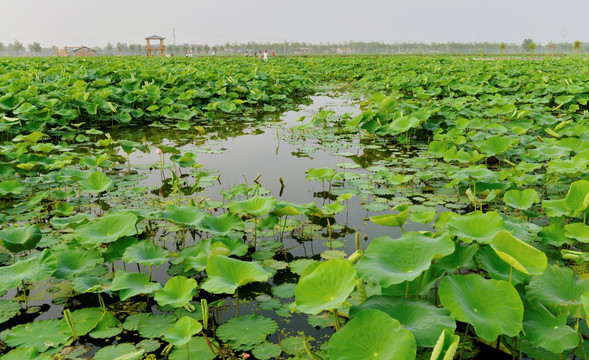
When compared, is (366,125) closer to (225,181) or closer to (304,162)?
(304,162)

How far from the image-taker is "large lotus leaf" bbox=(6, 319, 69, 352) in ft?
5.57

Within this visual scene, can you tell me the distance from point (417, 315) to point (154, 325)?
1.15 meters

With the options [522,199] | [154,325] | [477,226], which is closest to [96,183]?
[154,325]

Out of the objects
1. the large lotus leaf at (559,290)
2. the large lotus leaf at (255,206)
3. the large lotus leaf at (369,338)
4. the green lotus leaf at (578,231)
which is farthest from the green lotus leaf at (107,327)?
the green lotus leaf at (578,231)

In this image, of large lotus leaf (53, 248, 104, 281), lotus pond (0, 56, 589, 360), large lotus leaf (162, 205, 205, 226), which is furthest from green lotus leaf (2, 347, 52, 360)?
large lotus leaf (162, 205, 205, 226)

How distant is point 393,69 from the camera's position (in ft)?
49.1

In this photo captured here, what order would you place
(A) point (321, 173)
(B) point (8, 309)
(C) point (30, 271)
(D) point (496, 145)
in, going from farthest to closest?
(D) point (496, 145) < (A) point (321, 173) < (B) point (8, 309) < (C) point (30, 271)

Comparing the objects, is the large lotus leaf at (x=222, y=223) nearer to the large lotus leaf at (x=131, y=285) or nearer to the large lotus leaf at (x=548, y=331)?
the large lotus leaf at (x=131, y=285)

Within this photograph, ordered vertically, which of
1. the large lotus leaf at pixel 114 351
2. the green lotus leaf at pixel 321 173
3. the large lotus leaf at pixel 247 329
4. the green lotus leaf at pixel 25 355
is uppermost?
the green lotus leaf at pixel 321 173

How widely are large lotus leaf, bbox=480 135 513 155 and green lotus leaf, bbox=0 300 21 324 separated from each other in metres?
3.60

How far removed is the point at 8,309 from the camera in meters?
1.99

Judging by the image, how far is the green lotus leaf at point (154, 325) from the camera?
71.2 inches

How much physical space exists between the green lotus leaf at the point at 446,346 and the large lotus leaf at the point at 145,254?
1.28m

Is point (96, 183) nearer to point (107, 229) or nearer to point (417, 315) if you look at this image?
point (107, 229)
